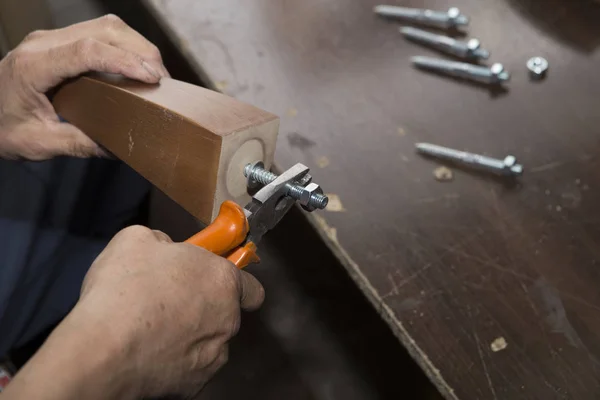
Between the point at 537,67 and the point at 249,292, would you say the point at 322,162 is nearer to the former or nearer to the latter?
the point at 249,292

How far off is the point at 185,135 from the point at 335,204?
0.84ft

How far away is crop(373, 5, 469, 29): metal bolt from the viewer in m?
0.87

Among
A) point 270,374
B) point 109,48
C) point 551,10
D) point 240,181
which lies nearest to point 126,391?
point 240,181

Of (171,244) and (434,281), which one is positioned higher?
(171,244)

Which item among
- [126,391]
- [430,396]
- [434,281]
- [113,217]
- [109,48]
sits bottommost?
[430,396]

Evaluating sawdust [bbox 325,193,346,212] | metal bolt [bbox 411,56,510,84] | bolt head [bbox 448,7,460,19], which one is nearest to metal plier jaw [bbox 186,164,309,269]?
sawdust [bbox 325,193,346,212]

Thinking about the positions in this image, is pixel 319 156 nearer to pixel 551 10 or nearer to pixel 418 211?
pixel 418 211

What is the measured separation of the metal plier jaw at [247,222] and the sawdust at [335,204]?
0.59 ft

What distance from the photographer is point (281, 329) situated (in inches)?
45.1

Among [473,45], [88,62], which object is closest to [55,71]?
[88,62]

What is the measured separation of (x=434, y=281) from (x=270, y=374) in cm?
59

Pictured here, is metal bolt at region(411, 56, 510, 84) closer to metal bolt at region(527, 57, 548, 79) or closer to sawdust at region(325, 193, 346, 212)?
metal bolt at region(527, 57, 548, 79)

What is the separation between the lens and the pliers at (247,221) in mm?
437

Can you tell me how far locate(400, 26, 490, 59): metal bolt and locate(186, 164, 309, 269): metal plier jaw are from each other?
0.47 m
